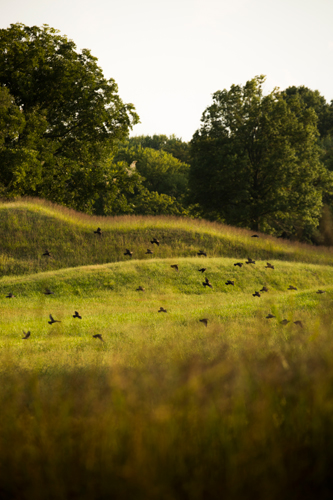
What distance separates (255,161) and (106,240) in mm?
16828

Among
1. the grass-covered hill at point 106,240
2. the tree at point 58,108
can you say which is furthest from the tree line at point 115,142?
the grass-covered hill at point 106,240

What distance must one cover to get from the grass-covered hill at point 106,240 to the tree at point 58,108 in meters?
4.27

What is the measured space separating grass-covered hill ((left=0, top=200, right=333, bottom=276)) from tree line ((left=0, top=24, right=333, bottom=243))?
148 inches

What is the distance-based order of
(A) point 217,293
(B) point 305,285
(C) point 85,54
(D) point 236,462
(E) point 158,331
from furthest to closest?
(C) point 85,54 → (B) point 305,285 → (A) point 217,293 → (E) point 158,331 → (D) point 236,462

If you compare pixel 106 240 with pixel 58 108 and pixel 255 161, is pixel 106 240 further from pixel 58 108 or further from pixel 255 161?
pixel 255 161

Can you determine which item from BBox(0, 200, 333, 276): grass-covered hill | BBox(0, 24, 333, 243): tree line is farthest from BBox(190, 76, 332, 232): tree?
BBox(0, 200, 333, 276): grass-covered hill

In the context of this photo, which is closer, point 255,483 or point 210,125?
point 255,483

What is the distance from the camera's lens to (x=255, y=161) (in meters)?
35.1

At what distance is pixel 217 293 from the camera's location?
60.3 ft

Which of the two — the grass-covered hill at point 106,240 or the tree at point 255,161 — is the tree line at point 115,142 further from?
the grass-covered hill at point 106,240

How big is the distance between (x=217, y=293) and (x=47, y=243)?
10.7m

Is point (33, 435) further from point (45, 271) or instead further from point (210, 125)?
point (210, 125)

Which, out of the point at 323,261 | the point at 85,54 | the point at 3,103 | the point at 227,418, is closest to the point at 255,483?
the point at 227,418

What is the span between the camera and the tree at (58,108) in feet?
96.4
